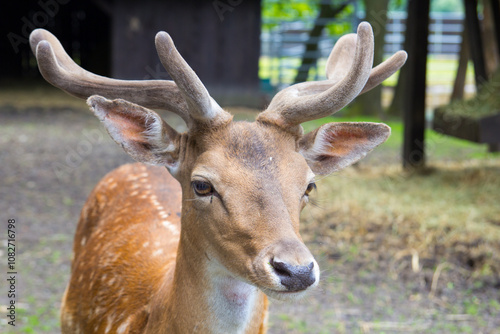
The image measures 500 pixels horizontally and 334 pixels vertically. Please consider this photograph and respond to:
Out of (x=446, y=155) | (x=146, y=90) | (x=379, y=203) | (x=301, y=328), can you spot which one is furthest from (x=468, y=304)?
(x=446, y=155)

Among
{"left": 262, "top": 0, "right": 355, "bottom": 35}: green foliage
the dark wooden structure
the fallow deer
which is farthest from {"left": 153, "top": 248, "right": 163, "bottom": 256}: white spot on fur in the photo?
{"left": 262, "top": 0, "right": 355, "bottom": 35}: green foliage

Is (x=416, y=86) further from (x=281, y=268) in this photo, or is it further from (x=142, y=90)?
(x=281, y=268)

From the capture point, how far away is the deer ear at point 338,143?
2.41 m

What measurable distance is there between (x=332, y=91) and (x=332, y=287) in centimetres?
286

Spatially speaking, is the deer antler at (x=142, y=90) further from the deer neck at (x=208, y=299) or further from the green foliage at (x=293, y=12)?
the green foliage at (x=293, y=12)

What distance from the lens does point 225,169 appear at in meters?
2.12

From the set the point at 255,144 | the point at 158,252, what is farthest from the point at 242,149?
the point at 158,252

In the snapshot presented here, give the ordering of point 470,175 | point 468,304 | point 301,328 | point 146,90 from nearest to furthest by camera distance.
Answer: point 146,90 < point 301,328 < point 468,304 < point 470,175

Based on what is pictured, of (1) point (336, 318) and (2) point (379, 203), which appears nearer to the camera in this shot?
(1) point (336, 318)

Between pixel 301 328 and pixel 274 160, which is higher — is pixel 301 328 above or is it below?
below

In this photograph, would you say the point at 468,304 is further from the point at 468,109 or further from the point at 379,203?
the point at 468,109

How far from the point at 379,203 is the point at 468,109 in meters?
1.25

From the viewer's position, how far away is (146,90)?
239cm

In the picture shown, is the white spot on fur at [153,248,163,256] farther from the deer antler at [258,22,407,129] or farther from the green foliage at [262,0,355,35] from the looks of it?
the green foliage at [262,0,355,35]
